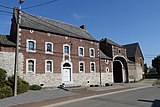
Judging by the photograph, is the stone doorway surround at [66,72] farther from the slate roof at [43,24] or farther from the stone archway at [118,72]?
the stone archway at [118,72]

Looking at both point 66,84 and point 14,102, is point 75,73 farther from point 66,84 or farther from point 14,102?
point 14,102

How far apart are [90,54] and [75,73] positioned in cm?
449

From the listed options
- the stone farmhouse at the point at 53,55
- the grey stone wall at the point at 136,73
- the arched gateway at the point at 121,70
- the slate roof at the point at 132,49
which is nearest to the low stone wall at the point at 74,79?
the stone farmhouse at the point at 53,55

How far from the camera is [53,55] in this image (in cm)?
2412

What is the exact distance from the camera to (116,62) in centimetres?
3822

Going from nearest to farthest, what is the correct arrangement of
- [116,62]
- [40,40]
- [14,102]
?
1. [14,102]
2. [40,40]
3. [116,62]

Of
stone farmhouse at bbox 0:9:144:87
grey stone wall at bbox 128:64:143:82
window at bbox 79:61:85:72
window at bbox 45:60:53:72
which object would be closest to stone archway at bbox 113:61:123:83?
grey stone wall at bbox 128:64:143:82

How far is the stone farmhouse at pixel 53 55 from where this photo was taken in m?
21.1

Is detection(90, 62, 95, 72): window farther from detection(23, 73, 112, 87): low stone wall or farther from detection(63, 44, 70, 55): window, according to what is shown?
detection(63, 44, 70, 55): window

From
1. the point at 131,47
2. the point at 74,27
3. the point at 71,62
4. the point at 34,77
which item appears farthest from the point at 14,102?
the point at 131,47

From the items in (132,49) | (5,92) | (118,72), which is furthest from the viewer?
(132,49)

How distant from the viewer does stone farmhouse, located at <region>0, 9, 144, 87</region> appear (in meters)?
21.1

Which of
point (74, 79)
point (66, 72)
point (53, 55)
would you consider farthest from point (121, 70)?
point (53, 55)

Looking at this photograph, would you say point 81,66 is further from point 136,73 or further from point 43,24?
point 136,73
